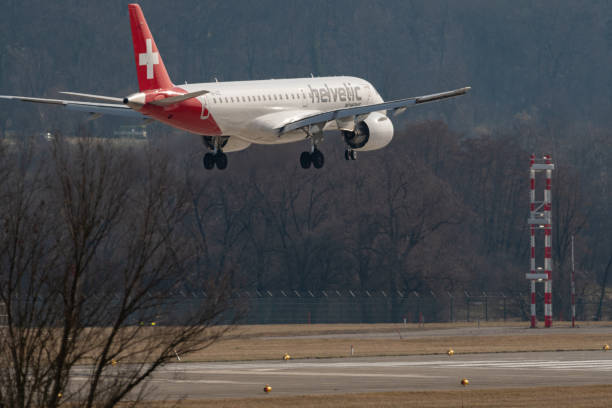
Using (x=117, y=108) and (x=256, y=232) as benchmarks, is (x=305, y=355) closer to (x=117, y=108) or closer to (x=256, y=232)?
(x=117, y=108)

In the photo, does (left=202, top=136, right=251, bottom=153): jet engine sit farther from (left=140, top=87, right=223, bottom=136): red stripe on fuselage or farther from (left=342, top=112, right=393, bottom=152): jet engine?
(left=342, top=112, right=393, bottom=152): jet engine

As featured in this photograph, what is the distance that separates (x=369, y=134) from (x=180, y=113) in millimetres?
13982

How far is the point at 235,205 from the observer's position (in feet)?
515

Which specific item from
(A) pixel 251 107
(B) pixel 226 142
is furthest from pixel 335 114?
(B) pixel 226 142

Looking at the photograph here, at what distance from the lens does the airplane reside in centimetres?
6731

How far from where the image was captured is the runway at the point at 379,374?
54.2 metres

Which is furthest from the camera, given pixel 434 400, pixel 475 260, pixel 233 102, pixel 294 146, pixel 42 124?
pixel 42 124

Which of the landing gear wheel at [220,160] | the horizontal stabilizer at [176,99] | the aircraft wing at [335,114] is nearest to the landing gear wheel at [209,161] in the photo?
the landing gear wheel at [220,160]

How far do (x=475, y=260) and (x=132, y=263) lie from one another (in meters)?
135

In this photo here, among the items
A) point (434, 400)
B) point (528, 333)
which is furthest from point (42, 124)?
point (434, 400)

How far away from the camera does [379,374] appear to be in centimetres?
6209

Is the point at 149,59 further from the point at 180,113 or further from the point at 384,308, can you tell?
the point at 384,308

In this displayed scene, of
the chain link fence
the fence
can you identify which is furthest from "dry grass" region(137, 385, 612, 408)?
the fence

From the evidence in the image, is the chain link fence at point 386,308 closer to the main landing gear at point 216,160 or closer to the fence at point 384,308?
the fence at point 384,308
